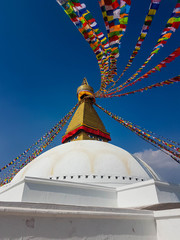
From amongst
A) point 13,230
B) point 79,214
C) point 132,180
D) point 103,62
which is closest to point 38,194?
point 79,214

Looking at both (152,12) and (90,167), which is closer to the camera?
(152,12)

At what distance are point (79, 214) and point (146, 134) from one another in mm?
7323

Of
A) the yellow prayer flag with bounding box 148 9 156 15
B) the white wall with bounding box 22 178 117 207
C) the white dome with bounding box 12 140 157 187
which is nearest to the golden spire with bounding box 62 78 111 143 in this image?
the white dome with bounding box 12 140 157 187

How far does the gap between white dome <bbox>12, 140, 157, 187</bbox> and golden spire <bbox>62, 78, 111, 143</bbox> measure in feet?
12.8

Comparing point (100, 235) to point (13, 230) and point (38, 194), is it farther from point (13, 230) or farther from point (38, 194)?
point (38, 194)

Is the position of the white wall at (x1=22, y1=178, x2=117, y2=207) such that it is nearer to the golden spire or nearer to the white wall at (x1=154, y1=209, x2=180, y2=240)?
the white wall at (x1=154, y1=209, x2=180, y2=240)

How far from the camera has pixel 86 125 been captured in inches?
454

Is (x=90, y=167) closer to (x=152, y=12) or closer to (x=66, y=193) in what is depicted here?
(x=66, y=193)

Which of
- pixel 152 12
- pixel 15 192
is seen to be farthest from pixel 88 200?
pixel 152 12

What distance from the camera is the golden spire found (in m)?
11.3

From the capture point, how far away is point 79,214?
8.29ft

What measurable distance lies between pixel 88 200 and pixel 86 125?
6577 millimetres

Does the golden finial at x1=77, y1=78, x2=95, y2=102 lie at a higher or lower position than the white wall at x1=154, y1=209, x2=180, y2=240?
higher

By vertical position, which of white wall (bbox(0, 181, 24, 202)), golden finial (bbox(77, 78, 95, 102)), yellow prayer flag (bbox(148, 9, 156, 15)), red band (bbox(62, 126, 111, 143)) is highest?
golden finial (bbox(77, 78, 95, 102))
